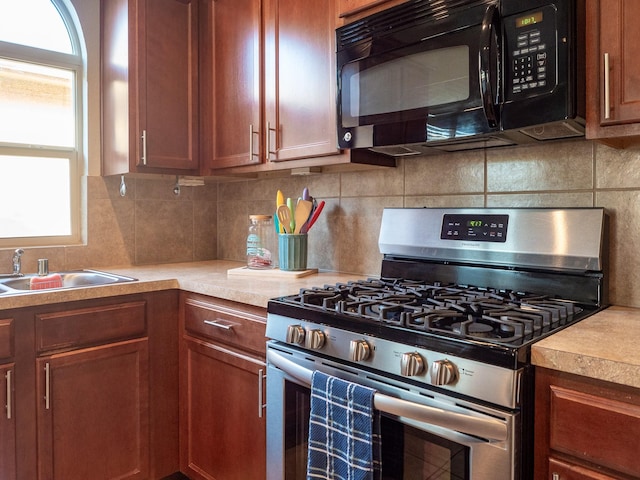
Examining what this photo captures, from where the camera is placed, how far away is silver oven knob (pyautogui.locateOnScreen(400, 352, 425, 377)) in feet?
3.51

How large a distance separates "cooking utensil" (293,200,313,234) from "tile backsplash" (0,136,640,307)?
0.49 ft

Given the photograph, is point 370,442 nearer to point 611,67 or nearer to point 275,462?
point 275,462

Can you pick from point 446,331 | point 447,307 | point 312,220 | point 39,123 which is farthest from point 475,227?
point 39,123

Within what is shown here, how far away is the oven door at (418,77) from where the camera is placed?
1.32 m

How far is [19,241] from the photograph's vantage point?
221 cm

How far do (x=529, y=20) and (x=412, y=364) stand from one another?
3.01 feet

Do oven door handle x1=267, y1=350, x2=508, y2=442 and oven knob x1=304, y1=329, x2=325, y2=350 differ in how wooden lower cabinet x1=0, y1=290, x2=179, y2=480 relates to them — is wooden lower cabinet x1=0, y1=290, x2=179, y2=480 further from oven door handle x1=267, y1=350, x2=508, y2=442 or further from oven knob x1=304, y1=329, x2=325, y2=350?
oven door handle x1=267, y1=350, x2=508, y2=442

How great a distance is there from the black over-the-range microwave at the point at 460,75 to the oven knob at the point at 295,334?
663mm

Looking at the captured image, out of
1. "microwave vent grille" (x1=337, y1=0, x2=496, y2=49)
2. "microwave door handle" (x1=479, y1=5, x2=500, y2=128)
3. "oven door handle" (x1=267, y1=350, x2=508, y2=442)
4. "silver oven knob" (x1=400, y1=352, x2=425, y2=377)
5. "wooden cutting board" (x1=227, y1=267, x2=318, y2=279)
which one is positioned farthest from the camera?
"wooden cutting board" (x1=227, y1=267, x2=318, y2=279)

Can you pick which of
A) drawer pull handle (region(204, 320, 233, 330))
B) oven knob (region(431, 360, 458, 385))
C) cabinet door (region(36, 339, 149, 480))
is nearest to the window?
cabinet door (region(36, 339, 149, 480))

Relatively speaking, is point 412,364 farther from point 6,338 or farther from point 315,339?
point 6,338

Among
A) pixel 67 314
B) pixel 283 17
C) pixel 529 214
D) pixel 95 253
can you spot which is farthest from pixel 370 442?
pixel 95 253

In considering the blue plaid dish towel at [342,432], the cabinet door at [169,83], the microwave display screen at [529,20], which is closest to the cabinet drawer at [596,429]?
the blue plaid dish towel at [342,432]

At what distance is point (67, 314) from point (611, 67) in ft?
5.96
